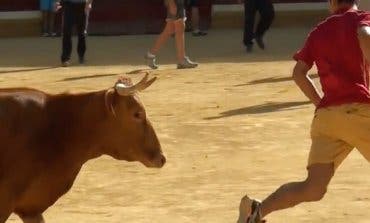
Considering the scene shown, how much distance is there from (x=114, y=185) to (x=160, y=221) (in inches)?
53.1

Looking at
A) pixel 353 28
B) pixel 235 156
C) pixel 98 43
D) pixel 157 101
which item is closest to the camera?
pixel 353 28

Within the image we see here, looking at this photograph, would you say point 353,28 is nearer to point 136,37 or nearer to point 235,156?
point 235,156

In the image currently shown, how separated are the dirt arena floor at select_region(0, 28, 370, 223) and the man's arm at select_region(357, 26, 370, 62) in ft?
6.29

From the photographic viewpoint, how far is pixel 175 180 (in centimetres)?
964

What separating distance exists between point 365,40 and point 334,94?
0.43 metres

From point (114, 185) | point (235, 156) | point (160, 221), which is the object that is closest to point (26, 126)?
point (160, 221)

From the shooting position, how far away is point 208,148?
1104 centimetres

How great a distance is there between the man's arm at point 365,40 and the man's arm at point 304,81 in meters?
0.36

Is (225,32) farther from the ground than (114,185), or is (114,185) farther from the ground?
(114,185)

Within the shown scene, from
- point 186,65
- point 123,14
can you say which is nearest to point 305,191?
point 186,65

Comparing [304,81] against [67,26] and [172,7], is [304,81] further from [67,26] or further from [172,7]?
[67,26]

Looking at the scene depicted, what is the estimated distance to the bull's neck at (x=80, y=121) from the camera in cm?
732

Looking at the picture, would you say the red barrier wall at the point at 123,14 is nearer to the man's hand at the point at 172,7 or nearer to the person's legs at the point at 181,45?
the person's legs at the point at 181,45

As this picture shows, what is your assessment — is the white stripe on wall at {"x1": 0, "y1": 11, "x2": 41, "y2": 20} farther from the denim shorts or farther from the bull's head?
the bull's head
